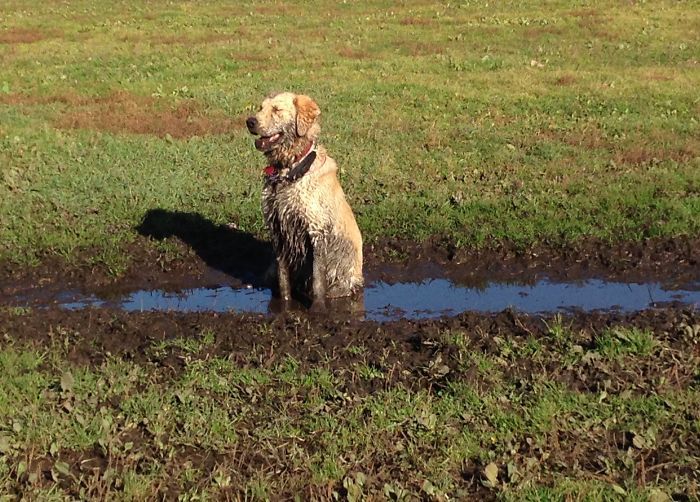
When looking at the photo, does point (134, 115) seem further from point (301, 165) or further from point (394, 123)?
point (301, 165)

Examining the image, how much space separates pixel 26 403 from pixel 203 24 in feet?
78.3

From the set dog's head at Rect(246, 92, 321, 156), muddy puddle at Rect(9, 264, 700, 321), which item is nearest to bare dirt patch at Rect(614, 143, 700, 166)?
muddy puddle at Rect(9, 264, 700, 321)

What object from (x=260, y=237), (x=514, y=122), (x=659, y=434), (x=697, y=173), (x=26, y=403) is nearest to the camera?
(x=659, y=434)

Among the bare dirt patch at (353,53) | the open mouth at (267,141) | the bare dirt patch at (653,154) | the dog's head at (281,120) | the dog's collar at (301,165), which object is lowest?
the bare dirt patch at (353,53)

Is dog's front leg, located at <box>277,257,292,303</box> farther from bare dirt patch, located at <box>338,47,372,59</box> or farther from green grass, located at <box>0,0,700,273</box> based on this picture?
bare dirt patch, located at <box>338,47,372,59</box>

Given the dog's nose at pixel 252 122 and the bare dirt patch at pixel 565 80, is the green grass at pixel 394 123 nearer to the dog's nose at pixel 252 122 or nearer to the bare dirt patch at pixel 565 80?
the bare dirt patch at pixel 565 80

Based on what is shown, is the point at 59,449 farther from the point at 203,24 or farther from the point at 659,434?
the point at 203,24

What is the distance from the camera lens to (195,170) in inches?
497

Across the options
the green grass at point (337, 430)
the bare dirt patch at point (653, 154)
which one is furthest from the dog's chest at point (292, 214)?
the bare dirt patch at point (653, 154)

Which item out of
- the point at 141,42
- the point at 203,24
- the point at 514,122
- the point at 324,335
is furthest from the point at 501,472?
the point at 203,24

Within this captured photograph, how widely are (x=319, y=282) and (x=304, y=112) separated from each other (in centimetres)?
172

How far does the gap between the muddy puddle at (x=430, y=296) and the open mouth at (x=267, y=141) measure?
1730 mm

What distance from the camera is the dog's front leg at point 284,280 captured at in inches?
343

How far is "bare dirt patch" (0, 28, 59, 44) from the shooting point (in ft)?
84.5
